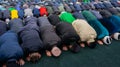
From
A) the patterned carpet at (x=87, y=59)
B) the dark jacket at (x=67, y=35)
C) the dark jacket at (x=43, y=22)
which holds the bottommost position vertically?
the patterned carpet at (x=87, y=59)

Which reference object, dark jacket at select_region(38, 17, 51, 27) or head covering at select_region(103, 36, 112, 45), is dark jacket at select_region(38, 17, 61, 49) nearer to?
dark jacket at select_region(38, 17, 51, 27)

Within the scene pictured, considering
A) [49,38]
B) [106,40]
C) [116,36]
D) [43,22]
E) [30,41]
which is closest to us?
[30,41]

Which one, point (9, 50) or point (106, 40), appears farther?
point (106, 40)

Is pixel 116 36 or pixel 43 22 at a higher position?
pixel 43 22

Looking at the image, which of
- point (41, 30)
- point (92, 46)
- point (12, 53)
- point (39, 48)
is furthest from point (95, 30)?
point (12, 53)

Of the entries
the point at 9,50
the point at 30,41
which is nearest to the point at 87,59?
the point at 30,41

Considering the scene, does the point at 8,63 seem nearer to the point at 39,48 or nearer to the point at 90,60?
the point at 39,48

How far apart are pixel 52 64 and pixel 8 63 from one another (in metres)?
0.63

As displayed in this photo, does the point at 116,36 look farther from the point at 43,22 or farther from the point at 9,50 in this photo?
the point at 9,50

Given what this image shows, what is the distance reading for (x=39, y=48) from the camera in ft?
8.51

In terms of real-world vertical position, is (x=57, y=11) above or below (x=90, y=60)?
below

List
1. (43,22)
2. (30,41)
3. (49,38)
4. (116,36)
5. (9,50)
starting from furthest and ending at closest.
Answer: (43,22) < (116,36) < (49,38) < (30,41) < (9,50)

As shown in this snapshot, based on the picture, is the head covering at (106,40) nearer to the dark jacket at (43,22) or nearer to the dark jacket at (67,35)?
the dark jacket at (67,35)

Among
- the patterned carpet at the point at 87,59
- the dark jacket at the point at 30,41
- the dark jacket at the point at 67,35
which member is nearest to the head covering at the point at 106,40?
the patterned carpet at the point at 87,59
